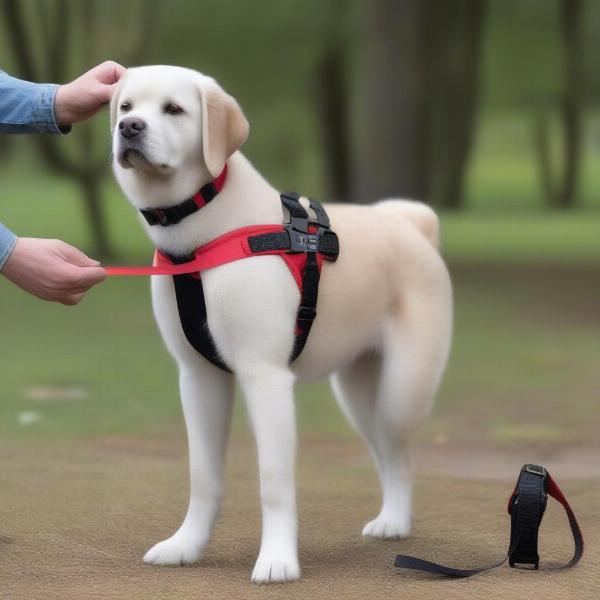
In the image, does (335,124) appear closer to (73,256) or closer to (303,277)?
(303,277)

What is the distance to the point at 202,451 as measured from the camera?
435 centimetres

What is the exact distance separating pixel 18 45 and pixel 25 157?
1060cm

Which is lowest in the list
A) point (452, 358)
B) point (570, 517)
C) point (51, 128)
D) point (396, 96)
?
point (452, 358)

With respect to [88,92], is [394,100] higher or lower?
lower

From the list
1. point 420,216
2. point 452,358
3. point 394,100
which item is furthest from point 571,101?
point 420,216

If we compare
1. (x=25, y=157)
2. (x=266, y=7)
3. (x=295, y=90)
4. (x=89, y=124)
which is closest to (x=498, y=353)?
(x=89, y=124)

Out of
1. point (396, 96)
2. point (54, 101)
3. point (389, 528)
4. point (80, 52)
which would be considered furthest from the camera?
point (80, 52)

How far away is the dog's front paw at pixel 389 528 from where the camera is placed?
190 inches

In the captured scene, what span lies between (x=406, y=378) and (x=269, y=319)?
0.76m

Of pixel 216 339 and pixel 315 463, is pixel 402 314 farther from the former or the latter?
pixel 315 463

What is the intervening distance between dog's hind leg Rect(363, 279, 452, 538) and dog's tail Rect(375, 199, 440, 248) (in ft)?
0.94

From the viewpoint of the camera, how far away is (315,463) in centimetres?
626

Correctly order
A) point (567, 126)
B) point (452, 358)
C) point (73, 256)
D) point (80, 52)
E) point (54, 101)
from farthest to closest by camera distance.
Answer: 1. point (567, 126)
2. point (80, 52)
3. point (452, 358)
4. point (54, 101)
5. point (73, 256)

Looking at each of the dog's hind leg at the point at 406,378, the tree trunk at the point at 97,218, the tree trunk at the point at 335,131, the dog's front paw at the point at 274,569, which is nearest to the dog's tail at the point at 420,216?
the dog's hind leg at the point at 406,378
